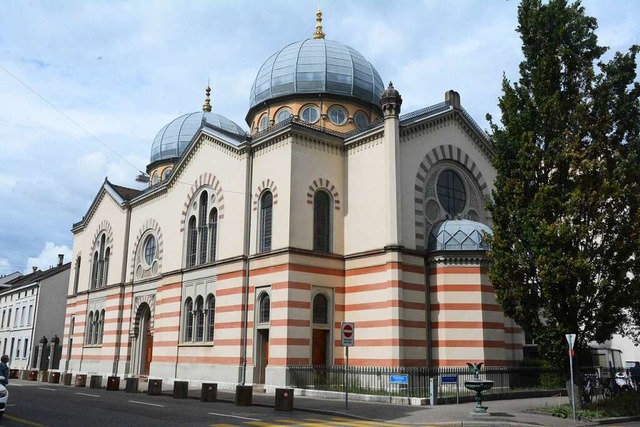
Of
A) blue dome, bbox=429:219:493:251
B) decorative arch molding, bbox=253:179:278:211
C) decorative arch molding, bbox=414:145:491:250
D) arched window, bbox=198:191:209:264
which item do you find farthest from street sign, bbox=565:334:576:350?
arched window, bbox=198:191:209:264

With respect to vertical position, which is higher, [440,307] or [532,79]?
[532,79]

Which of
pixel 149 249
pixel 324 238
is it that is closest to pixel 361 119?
pixel 324 238

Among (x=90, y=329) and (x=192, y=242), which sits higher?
(x=192, y=242)

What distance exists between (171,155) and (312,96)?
1490cm

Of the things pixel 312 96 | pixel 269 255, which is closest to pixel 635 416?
pixel 269 255

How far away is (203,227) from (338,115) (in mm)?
9673

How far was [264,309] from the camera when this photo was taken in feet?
90.7

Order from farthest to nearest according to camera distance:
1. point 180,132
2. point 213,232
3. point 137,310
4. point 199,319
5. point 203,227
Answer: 1. point 180,132
2. point 137,310
3. point 203,227
4. point 213,232
5. point 199,319

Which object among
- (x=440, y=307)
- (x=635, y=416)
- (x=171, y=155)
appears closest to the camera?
(x=635, y=416)

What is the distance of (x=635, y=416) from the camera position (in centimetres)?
1845

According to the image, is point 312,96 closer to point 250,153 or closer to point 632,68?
point 250,153

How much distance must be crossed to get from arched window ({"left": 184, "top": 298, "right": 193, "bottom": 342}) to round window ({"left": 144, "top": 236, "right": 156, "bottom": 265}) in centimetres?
607

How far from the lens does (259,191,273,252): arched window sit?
28.4 metres

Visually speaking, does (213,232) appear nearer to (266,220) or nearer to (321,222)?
(266,220)
